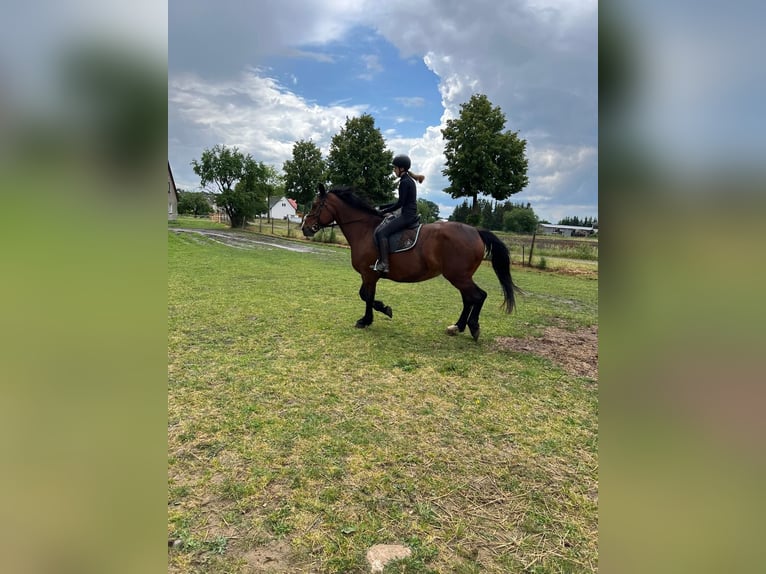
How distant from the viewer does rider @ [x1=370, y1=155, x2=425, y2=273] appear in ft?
17.1

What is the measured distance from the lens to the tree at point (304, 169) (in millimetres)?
35594

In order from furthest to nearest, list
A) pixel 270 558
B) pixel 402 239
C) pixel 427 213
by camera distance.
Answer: pixel 427 213, pixel 402 239, pixel 270 558

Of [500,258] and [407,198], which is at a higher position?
[407,198]

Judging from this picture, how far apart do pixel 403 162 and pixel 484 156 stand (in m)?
17.8

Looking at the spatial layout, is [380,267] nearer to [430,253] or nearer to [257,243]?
[430,253]

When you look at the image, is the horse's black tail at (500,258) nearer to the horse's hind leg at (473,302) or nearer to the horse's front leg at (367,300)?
the horse's hind leg at (473,302)

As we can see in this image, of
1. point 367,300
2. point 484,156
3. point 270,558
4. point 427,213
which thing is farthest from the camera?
point 427,213

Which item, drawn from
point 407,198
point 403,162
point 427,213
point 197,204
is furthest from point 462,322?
point 197,204

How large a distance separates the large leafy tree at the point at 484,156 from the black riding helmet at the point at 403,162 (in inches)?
694

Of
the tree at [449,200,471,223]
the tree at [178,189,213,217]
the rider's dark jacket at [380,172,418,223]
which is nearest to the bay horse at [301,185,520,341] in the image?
the rider's dark jacket at [380,172,418,223]

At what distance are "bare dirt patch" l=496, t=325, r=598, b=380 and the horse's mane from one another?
8.79 feet

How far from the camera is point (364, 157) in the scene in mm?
30250
